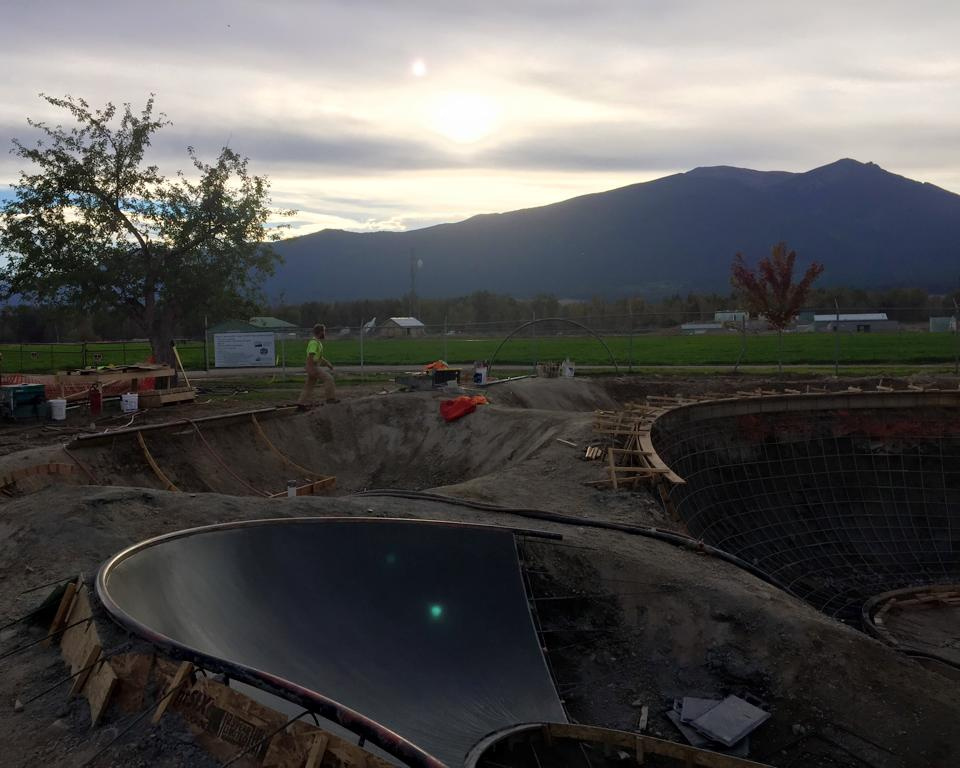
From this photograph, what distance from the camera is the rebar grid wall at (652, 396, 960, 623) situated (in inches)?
513

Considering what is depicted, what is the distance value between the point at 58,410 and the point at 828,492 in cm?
1569

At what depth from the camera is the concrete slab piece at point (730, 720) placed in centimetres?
638

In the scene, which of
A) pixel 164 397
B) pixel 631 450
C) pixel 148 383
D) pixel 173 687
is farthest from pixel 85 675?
pixel 148 383

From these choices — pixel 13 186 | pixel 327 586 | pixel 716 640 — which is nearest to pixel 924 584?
pixel 716 640

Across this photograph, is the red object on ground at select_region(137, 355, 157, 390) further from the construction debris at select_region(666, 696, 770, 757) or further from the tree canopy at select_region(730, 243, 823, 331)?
the tree canopy at select_region(730, 243, 823, 331)

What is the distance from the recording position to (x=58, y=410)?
17.1m

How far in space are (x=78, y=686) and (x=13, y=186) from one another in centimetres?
2320

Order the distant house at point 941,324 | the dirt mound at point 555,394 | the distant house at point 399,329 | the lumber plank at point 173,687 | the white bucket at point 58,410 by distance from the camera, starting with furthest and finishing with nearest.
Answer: the distant house at point 399,329
the distant house at point 941,324
the dirt mound at point 555,394
the white bucket at point 58,410
the lumber plank at point 173,687

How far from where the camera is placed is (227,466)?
14.0 metres

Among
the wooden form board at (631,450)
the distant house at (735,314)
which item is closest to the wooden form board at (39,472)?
the wooden form board at (631,450)

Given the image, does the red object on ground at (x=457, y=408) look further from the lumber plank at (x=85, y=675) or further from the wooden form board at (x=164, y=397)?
the lumber plank at (x=85, y=675)

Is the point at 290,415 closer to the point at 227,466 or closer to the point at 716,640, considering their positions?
the point at 227,466

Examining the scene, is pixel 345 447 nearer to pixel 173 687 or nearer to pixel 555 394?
pixel 555 394

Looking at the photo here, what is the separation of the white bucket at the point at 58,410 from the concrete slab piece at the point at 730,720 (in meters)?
15.1
